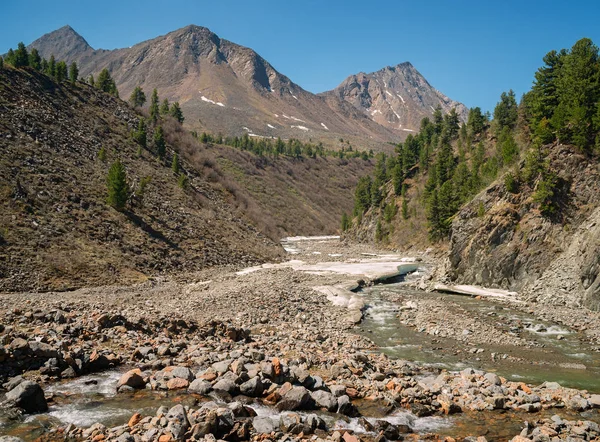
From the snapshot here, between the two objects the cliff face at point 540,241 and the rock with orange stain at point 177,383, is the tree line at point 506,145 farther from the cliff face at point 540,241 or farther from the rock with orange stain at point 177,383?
the rock with orange stain at point 177,383

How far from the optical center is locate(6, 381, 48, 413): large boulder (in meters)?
10.7

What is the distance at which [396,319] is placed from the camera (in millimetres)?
29016

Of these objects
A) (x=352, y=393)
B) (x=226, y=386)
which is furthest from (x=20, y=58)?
(x=352, y=393)

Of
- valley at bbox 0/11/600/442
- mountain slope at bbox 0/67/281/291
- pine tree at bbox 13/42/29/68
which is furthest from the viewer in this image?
pine tree at bbox 13/42/29/68

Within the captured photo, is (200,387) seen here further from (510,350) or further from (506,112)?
(506,112)

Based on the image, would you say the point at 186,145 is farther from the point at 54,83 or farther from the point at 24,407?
the point at 24,407

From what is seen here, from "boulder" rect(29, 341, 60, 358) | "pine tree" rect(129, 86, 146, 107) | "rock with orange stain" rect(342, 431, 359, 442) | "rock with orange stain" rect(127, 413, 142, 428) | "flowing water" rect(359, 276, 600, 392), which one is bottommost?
"flowing water" rect(359, 276, 600, 392)

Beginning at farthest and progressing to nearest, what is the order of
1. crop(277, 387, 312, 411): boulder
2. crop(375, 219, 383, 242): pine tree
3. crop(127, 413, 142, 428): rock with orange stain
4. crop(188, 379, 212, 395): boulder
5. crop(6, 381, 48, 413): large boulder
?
crop(375, 219, 383, 242): pine tree → crop(188, 379, 212, 395): boulder → crop(277, 387, 312, 411): boulder → crop(6, 381, 48, 413): large boulder → crop(127, 413, 142, 428): rock with orange stain

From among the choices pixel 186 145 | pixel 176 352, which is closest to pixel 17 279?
pixel 176 352

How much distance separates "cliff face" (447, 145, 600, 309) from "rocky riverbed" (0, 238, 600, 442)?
31.3 ft

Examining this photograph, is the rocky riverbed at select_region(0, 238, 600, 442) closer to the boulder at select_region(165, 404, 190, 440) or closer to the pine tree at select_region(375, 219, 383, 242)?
the boulder at select_region(165, 404, 190, 440)

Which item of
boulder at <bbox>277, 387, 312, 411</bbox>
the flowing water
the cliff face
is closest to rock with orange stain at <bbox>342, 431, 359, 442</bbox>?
boulder at <bbox>277, 387, 312, 411</bbox>

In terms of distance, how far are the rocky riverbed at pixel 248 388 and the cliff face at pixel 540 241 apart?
9554 mm

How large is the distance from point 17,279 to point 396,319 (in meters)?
30.1
